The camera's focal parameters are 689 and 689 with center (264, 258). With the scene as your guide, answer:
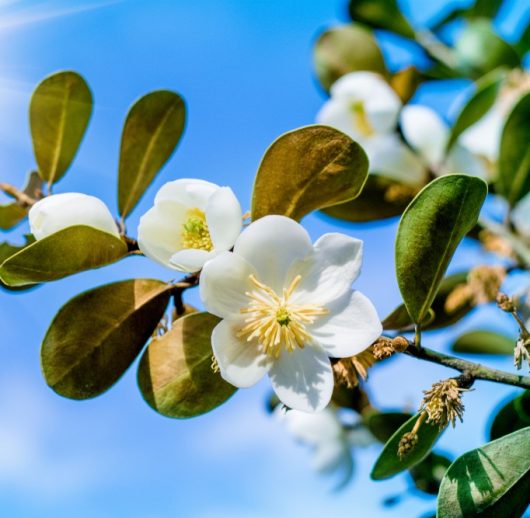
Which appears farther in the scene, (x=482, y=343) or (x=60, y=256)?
(x=482, y=343)

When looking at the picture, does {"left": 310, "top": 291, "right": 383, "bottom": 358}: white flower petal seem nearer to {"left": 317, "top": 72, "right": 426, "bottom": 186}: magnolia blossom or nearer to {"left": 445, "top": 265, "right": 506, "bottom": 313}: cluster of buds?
{"left": 445, "top": 265, "right": 506, "bottom": 313}: cluster of buds

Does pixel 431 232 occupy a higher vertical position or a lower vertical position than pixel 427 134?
lower

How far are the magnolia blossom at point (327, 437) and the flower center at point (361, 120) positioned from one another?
0.68 m

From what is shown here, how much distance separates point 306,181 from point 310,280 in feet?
0.39

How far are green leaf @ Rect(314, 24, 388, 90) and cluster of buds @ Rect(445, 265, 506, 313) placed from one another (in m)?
0.70

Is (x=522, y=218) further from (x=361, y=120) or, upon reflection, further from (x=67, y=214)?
(x=67, y=214)

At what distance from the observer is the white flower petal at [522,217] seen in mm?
1563

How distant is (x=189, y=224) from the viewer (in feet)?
2.81

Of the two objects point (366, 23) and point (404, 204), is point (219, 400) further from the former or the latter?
point (366, 23)

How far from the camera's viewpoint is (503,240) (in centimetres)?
155

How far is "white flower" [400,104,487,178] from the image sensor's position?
5.36ft

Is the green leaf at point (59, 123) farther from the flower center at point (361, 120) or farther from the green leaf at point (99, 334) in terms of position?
the flower center at point (361, 120)

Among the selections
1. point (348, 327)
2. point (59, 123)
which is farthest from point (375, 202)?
point (348, 327)

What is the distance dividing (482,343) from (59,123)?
3.68 feet
